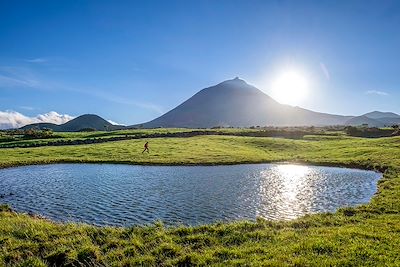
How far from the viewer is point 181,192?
1421 inches

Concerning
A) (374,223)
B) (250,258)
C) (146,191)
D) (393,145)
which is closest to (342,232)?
(374,223)

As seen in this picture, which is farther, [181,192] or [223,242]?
[181,192]

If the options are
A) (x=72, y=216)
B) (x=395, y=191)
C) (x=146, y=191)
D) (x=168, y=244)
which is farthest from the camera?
(x=146, y=191)

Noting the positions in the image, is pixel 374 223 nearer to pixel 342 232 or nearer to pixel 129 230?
pixel 342 232

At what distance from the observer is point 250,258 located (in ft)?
49.9

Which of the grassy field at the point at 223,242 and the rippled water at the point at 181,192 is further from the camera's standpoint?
the rippled water at the point at 181,192

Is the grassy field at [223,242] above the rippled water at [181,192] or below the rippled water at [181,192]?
above

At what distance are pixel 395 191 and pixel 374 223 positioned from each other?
42.6ft

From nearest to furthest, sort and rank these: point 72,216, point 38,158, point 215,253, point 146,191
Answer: point 215,253 < point 72,216 < point 146,191 < point 38,158

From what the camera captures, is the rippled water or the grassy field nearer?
the grassy field

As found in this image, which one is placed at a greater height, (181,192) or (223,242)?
(223,242)

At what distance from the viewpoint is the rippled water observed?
2765cm

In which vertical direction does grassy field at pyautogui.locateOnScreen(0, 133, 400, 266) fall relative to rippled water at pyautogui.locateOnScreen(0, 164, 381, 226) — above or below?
above

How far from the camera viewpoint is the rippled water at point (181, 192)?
90.7 ft
